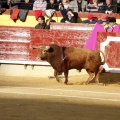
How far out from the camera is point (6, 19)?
734 inches

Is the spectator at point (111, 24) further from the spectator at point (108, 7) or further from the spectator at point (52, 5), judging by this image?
Answer: the spectator at point (52, 5)

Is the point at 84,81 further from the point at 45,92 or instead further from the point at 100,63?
the point at 45,92

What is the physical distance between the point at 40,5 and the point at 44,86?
406 cm

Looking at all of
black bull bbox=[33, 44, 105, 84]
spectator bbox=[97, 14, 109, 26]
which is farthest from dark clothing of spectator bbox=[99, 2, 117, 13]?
black bull bbox=[33, 44, 105, 84]

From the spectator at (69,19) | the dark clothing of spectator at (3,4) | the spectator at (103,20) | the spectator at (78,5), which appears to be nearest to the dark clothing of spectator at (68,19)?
the spectator at (69,19)

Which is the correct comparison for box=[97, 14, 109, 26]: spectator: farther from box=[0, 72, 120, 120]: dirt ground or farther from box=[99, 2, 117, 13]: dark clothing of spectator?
box=[0, 72, 120, 120]: dirt ground

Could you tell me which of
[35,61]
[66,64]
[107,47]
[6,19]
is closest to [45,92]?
[66,64]

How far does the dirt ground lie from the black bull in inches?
15.2

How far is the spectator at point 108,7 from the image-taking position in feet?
55.4

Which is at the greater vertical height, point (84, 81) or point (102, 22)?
point (102, 22)

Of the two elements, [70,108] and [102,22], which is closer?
[70,108]

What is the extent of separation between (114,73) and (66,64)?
132cm

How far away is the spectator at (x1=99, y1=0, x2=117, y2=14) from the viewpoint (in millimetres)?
16880

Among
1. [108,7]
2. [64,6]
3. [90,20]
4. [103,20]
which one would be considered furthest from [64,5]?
[103,20]
